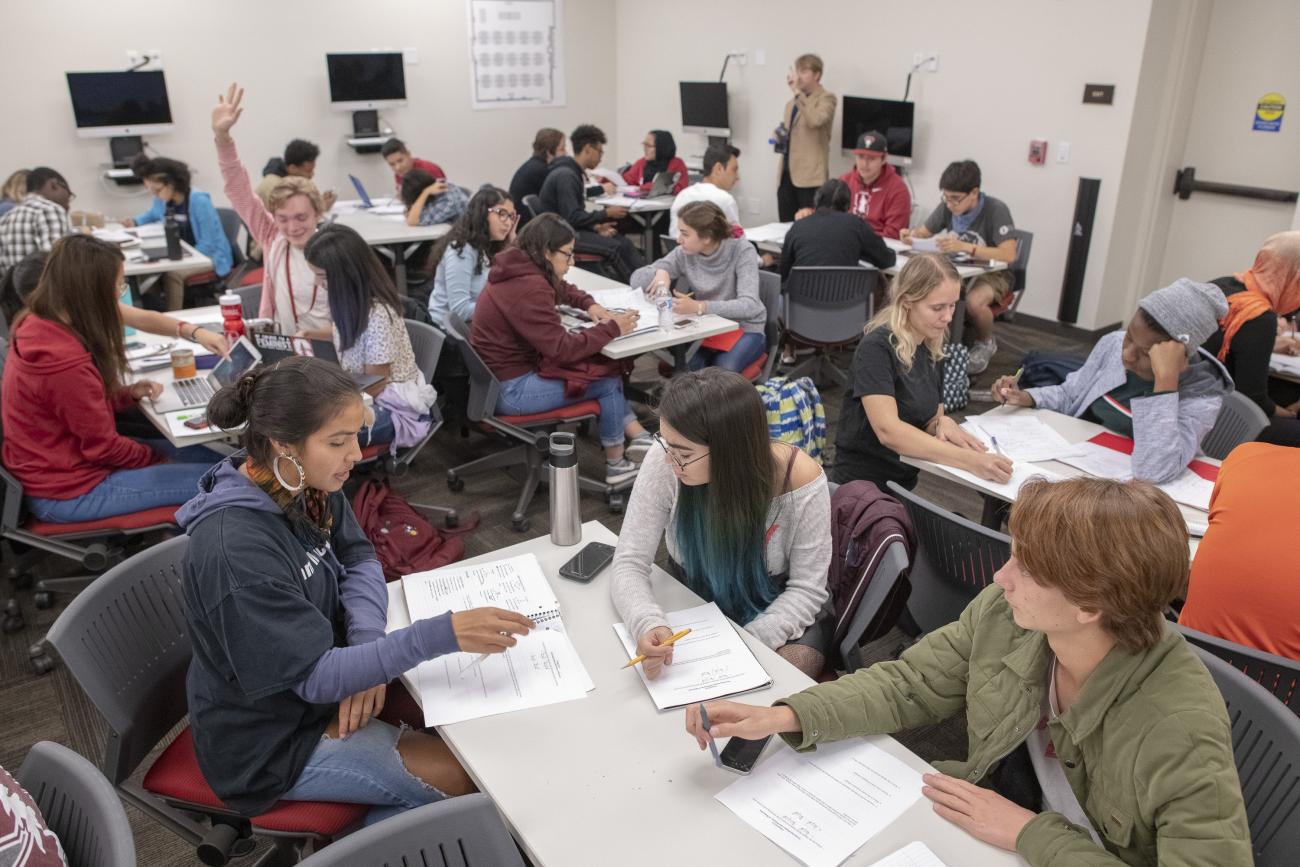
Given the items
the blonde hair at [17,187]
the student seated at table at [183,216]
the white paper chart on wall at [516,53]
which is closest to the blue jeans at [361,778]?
the student seated at table at [183,216]

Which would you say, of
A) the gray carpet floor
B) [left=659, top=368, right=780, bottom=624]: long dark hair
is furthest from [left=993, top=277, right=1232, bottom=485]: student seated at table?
[left=659, top=368, right=780, bottom=624]: long dark hair

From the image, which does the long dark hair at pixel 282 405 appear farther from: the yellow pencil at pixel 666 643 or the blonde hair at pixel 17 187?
the blonde hair at pixel 17 187

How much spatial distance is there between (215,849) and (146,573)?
0.59 meters

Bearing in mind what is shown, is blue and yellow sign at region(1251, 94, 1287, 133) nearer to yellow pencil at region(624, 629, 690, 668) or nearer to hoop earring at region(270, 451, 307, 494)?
yellow pencil at region(624, 629, 690, 668)

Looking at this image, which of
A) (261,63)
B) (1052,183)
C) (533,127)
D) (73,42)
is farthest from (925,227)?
(73,42)

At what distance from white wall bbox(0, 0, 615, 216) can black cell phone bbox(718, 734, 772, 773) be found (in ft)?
25.4

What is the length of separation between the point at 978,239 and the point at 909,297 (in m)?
3.14

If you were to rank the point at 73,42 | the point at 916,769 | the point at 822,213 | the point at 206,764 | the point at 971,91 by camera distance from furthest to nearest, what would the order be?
1. the point at 73,42
2. the point at 971,91
3. the point at 822,213
4. the point at 206,764
5. the point at 916,769

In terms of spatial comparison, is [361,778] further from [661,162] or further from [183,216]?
[661,162]

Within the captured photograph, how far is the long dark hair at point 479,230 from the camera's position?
4160 millimetres

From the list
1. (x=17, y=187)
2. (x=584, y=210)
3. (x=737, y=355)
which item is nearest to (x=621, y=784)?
(x=737, y=355)

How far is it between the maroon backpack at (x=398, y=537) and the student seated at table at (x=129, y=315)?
1071 mm

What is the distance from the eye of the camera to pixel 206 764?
1726 mm

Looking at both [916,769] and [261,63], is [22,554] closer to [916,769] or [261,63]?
[916,769]
